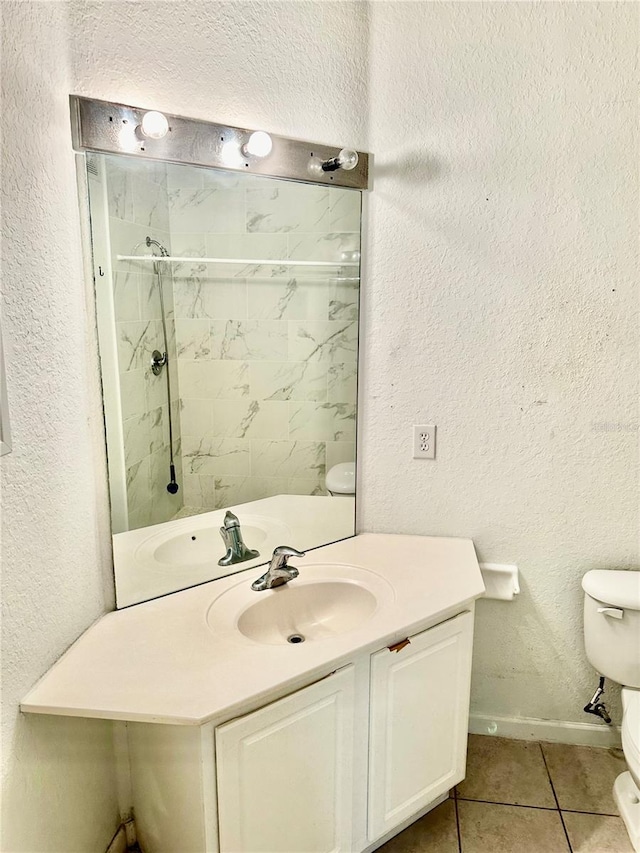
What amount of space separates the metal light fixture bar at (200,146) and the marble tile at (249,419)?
63cm

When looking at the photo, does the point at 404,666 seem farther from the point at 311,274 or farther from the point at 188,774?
the point at 311,274

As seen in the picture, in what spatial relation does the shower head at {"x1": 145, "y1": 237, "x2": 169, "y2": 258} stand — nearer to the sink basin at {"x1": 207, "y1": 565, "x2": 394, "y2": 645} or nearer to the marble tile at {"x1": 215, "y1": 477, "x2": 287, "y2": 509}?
the marble tile at {"x1": 215, "y1": 477, "x2": 287, "y2": 509}

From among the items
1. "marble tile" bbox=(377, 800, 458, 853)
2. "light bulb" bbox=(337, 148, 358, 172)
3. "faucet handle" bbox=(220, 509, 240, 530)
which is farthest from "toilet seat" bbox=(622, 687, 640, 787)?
"light bulb" bbox=(337, 148, 358, 172)

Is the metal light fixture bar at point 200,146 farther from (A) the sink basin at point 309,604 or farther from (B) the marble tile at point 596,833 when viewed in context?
(B) the marble tile at point 596,833

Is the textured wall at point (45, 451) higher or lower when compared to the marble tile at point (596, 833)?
higher

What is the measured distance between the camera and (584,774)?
1849 millimetres

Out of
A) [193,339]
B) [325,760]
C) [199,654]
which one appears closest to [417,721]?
[325,760]

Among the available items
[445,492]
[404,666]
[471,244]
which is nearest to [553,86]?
[471,244]

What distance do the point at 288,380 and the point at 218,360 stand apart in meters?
0.22

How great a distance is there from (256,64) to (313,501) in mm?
1247

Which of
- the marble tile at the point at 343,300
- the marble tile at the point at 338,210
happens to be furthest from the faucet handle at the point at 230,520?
the marble tile at the point at 338,210

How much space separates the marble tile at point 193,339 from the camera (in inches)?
61.5

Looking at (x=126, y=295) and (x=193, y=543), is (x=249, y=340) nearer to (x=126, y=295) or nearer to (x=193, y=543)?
(x=126, y=295)

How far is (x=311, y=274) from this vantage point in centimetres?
169
